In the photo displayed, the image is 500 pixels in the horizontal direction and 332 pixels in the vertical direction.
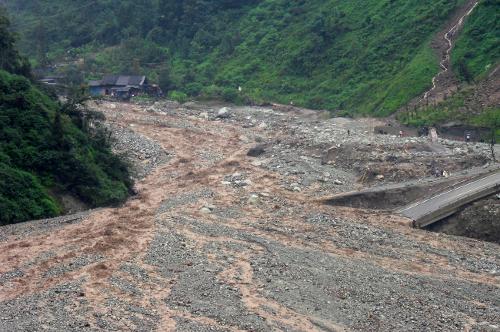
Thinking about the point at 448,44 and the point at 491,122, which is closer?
the point at 491,122

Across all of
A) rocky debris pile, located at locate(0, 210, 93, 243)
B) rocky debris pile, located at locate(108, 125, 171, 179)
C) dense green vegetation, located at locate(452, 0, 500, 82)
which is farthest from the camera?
dense green vegetation, located at locate(452, 0, 500, 82)

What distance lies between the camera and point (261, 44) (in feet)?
300

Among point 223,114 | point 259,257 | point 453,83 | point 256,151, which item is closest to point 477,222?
point 259,257

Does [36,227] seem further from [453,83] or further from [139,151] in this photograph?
[453,83]

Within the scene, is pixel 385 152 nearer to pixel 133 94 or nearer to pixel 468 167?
pixel 468 167

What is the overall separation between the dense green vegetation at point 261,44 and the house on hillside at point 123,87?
245 centimetres

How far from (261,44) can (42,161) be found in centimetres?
5731

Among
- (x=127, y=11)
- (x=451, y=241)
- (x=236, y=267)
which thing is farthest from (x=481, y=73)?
(x=127, y=11)

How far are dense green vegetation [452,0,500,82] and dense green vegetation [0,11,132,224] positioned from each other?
1291 inches

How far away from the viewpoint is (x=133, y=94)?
84188 millimetres

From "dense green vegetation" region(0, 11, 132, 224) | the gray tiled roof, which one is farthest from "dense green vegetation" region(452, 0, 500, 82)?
the gray tiled roof

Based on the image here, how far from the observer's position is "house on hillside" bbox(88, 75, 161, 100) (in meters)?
84.1

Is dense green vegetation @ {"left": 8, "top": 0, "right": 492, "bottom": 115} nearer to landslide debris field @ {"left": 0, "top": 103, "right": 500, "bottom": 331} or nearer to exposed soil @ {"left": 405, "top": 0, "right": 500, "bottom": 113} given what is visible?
exposed soil @ {"left": 405, "top": 0, "right": 500, "bottom": 113}

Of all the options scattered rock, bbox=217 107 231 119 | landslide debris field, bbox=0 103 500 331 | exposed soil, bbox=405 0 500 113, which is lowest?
landslide debris field, bbox=0 103 500 331
